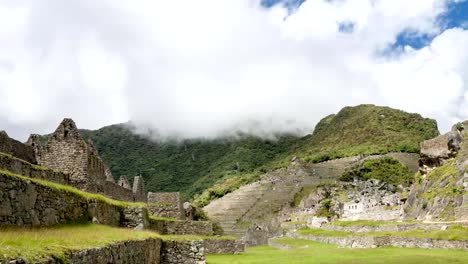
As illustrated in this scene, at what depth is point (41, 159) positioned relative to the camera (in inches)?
603

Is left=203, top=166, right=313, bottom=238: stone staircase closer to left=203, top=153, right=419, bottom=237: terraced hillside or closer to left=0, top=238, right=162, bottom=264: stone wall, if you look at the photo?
left=203, top=153, right=419, bottom=237: terraced hillside

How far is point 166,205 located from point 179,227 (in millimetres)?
2889

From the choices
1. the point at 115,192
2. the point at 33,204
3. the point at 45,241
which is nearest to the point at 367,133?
the point at 115,192

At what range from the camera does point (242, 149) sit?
15212cm

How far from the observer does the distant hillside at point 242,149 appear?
111m

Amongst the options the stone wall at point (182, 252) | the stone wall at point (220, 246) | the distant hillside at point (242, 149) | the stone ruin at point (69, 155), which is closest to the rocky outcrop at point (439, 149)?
the stone wall at point (220, 246)

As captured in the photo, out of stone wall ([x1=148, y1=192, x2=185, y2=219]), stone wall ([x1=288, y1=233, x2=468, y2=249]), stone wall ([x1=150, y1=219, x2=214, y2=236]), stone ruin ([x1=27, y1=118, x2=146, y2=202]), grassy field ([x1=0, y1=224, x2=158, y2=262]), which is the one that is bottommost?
stone wall ([x1=288, y1=233, x2=468, y2=249])

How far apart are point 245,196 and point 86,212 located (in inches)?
3248

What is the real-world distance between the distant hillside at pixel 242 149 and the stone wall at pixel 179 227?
7389 cm

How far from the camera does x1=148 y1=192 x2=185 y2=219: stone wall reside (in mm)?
21744

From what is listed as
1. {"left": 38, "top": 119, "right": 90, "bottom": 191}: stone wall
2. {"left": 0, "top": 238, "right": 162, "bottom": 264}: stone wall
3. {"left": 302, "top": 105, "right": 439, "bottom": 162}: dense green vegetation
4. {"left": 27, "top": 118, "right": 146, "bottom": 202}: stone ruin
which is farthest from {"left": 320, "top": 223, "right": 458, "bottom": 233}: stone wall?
{"left": 302, "top": 105, "right": 439, "bottom": 162}: dense green vegetation

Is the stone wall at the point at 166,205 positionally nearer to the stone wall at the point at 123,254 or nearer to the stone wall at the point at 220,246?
the stone wall at the point at 220,246

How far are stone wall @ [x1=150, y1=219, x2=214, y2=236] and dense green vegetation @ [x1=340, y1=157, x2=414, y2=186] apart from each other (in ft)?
273

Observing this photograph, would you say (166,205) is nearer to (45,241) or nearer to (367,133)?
(45,241)
